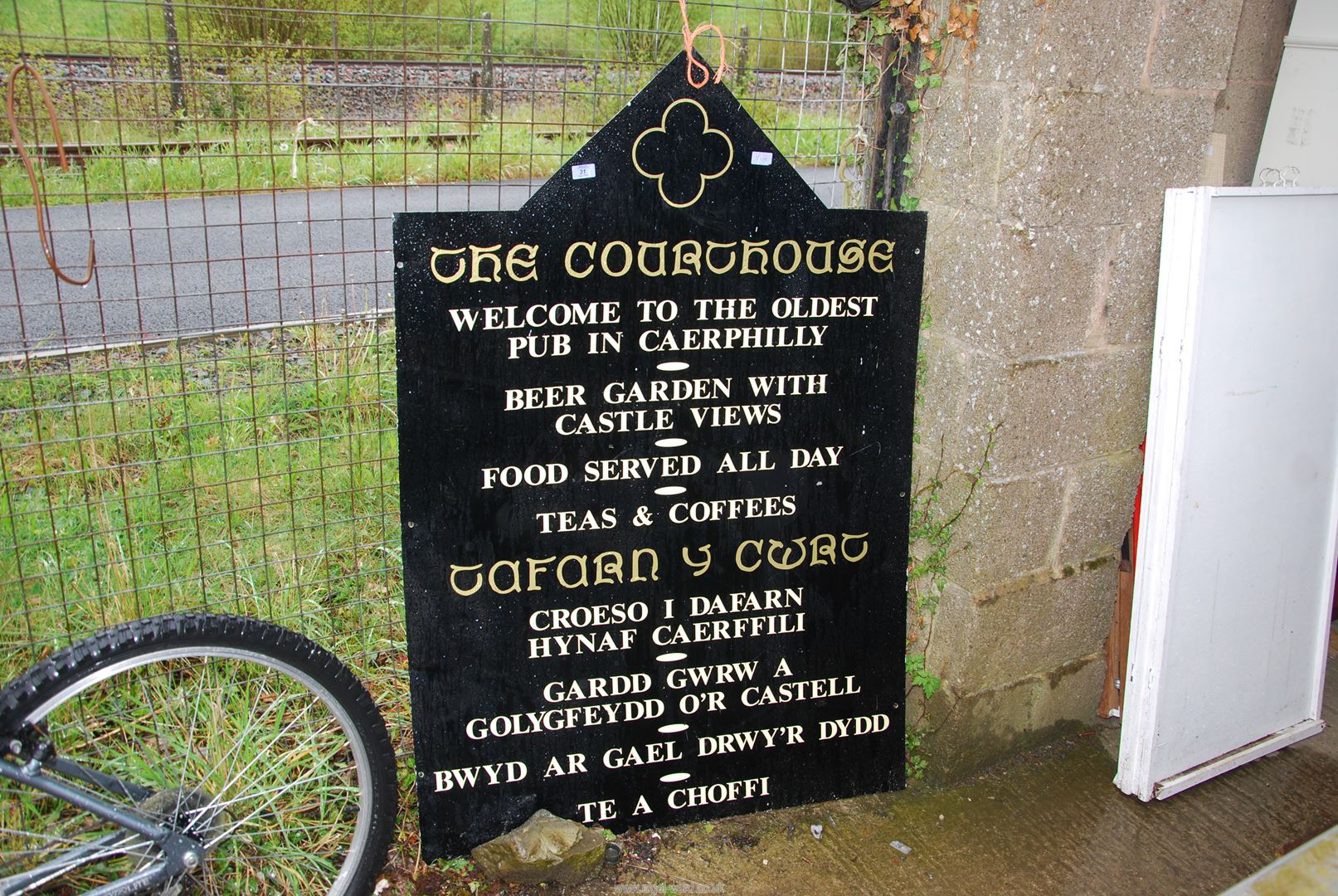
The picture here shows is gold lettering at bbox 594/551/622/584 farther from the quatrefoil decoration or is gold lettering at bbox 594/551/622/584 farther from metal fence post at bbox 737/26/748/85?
metal fence post at bbox 737/26/748/85

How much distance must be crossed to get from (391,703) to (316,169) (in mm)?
9782

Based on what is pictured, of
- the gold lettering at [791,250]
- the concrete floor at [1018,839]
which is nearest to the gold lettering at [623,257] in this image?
the gold lettering at [791,250]

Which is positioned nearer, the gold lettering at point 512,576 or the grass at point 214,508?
the gold lettering at point 512,576

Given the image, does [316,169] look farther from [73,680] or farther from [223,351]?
[73,680]

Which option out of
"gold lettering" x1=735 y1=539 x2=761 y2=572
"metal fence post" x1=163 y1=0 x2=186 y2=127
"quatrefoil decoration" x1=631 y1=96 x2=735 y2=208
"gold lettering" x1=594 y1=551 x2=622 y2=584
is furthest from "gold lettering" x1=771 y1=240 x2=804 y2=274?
"metal fence post" x1=163 y1=0 x2=186 y2=127

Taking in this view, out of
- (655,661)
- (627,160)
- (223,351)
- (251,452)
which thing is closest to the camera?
(627,160)

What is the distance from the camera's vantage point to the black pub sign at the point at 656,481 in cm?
260

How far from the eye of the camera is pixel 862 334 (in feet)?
9.60

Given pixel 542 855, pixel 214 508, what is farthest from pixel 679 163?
pixel 214 508

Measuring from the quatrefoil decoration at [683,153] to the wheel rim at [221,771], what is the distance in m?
1.39

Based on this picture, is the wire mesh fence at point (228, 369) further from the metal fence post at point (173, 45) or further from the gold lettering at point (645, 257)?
the gold lettering at point (645, 257)

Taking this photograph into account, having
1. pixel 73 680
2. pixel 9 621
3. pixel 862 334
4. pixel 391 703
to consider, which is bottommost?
pixel 391 703

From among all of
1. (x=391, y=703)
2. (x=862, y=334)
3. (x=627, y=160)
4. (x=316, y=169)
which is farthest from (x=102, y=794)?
(x=316, y=169)

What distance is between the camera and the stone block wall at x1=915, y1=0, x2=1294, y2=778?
276 centimetres
